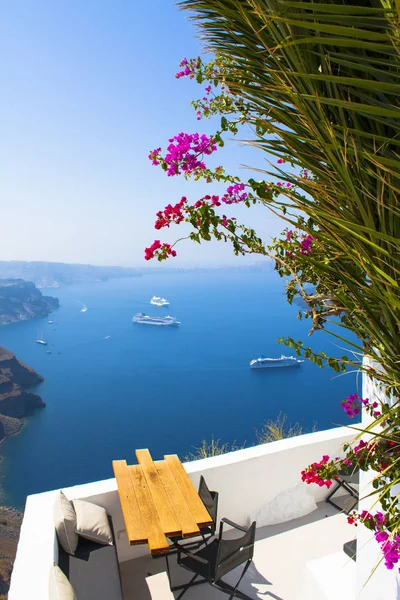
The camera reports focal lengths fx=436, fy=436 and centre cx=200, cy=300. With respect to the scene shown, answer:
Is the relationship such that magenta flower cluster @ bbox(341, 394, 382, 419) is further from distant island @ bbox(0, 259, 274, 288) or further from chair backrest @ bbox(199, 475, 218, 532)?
distant island @ bbox(0, 259, 274, 288)

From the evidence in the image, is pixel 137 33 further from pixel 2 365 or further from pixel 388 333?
pixel 2 365

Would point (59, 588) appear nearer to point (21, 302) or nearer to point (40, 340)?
point (21, 302)

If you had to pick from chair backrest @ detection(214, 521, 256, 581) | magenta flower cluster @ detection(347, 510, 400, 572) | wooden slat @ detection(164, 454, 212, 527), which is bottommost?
chair backrest @ detection(214, 521, 256, 581)

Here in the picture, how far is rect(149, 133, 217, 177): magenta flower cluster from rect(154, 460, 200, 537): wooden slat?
1711mm

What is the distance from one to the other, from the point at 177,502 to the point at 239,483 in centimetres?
75

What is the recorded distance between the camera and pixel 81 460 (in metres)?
32.7

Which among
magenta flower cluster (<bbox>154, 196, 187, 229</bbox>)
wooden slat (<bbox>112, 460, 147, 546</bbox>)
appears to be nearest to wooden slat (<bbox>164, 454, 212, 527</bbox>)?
wooden slat (<bbox>112, 460, 147, 546</bbox>)

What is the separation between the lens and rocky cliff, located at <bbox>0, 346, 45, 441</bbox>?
3338cm

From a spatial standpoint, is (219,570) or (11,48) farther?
(11,48)

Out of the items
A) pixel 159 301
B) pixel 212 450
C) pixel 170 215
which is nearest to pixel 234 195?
pixel 170 215

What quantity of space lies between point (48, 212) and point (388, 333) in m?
54.9

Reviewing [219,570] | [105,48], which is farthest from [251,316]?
A: [219,570]

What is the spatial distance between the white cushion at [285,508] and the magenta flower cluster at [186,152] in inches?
101

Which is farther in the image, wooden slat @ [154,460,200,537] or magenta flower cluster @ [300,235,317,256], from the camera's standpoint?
wooden slat @ [154,460,200,537]
